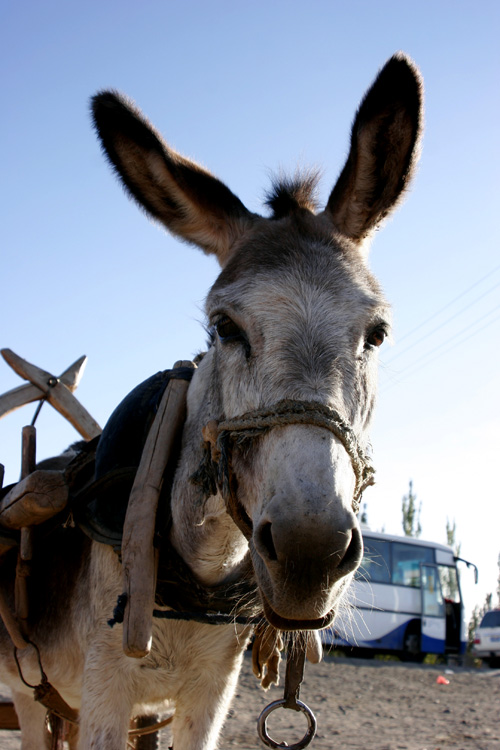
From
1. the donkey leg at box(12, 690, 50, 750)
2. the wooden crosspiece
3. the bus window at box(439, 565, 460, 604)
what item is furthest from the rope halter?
the bus window at box(439, 565, 460, 604)

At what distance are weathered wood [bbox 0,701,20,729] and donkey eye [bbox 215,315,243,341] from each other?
313cm

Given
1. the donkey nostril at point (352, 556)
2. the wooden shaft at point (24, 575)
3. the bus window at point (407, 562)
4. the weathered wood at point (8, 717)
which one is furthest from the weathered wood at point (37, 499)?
the bus window at point (407, 562)

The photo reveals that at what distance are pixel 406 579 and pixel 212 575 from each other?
58.2ft

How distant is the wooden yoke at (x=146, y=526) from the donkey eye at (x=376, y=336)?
32.3 inches

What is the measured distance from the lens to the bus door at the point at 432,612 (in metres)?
18.4

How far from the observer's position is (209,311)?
223 centimetres

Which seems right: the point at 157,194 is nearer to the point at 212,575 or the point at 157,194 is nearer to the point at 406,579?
the point at 212,575

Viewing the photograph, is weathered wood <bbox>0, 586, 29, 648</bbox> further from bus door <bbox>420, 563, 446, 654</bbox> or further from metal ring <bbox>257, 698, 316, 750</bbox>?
bus door <bbox>420, 563, 446, 654</bbox>

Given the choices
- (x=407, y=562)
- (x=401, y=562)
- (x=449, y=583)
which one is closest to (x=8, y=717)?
(x=401, y=562)

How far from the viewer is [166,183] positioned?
2.55 meters

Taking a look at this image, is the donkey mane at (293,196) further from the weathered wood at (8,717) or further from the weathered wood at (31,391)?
the weathered wood at (8,717)

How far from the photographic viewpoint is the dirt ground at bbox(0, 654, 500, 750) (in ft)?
20.2

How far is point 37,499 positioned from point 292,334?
1.30m

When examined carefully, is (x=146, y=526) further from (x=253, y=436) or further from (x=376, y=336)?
(x=376, y=336)
